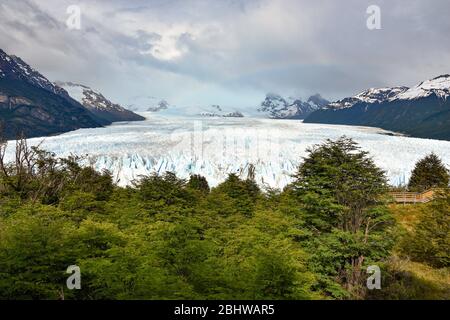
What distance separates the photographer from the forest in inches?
486

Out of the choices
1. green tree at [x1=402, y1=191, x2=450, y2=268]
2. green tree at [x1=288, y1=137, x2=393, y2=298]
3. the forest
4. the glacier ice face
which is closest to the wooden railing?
the forest

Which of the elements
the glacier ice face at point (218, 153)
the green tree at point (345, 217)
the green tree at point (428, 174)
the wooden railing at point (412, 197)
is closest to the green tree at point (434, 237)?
the green tree at point (345, 217)

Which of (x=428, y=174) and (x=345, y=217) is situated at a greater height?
(x=428, y=174)

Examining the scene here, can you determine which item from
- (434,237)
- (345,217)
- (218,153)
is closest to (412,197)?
(434,237)

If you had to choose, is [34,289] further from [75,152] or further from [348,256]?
[75,152]

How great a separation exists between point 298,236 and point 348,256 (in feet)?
9.71

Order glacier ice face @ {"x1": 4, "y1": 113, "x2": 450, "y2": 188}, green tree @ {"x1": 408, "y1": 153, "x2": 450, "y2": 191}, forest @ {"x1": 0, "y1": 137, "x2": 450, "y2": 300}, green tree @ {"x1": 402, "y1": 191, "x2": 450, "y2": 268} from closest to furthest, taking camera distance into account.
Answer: forest @ {"x1": 0, "y1": 137, "x2": 450, "y2": 300} < green tree @ {"x1": 402, "y1": 191, "x2": 450, "y2": 268} < green tree @ {"x1": 408, "y1": 153, "x2": 450, "y2": 191} < glacier ice face @ {"x1": 4, "y1": 113, "x2": 450, "y2": 188}

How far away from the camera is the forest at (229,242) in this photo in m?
12.4

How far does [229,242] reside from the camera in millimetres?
19391

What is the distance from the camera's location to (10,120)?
655ft

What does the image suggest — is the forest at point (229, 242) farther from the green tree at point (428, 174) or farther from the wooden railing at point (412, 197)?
the green tree at point (428, 174)

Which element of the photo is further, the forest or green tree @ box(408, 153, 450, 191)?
green tree @ box(408, 153, 450, 191)

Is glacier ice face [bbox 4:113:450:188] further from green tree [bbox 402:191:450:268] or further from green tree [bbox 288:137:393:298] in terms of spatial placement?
green tree [bbox 288:137:393:298]

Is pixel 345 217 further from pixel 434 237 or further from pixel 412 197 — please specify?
pixel 412 197
